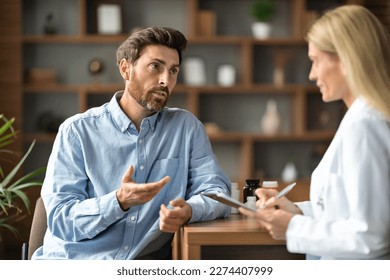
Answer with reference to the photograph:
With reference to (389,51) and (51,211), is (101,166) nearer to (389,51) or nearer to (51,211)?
(51,211)

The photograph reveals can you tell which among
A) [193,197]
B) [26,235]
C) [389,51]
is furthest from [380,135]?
[26,235]

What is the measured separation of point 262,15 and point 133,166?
398 cm

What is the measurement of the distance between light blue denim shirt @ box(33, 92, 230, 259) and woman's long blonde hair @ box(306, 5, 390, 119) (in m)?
0.70

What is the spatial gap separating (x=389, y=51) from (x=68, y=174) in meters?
1.08

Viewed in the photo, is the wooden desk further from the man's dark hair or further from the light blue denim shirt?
the man's dark hair

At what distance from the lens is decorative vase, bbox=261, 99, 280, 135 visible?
239 inches

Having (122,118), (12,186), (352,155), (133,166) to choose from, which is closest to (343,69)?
(352,155)

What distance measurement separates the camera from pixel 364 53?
1610 millimetres

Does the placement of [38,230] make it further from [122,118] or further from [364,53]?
[364,53]

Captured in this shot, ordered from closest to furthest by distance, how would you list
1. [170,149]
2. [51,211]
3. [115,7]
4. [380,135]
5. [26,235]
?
[380,135], [51,211], [170,149], [26,235], [115,7]

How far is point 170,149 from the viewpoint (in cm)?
238

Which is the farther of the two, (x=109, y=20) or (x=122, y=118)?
(x=109, y=20)

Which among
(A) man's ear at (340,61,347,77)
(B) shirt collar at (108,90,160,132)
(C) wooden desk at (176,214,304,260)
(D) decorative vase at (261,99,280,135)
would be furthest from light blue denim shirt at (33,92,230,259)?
(D) decorative vase at (261,99,280,135)

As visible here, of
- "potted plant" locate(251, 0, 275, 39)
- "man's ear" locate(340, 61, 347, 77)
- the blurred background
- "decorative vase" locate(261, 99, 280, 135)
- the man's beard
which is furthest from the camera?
"decorative vase" locate(261, 99, 280, 135)
